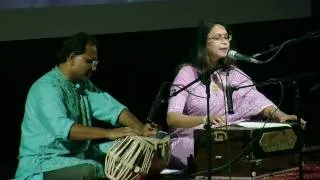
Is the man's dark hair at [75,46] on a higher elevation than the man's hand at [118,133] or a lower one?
higher

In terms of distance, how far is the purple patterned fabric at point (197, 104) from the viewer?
4547 mm

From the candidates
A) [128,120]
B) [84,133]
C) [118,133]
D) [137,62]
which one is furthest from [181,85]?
[137,62]

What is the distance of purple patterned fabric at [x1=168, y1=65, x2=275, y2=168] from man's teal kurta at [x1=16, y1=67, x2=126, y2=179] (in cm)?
76

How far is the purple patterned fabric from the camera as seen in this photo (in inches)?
179

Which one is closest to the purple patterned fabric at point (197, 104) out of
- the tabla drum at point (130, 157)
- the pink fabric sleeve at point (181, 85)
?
the pink fabric sleeve at point (181, 85)

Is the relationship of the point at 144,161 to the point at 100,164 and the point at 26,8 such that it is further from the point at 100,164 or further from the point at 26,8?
the point at 26,8

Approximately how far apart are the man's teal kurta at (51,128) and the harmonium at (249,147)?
0.78 m

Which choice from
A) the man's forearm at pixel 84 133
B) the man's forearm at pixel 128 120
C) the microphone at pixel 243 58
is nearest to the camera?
the microphone at pixel 243 58

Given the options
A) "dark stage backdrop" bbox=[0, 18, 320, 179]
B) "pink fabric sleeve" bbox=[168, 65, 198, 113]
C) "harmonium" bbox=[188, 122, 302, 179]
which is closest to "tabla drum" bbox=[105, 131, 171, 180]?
"harmonium" bbox=[188, 122, 302, 179]

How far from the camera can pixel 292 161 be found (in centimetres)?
419

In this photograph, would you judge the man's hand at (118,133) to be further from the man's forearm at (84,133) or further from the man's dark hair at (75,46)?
the man's dark hair at (75,46)

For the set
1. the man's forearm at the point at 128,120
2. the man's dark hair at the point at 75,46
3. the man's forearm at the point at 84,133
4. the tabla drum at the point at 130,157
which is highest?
the man's dark hair at the point at 75,46

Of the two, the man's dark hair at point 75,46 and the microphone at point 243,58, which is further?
the man's dark hair at point 75,46

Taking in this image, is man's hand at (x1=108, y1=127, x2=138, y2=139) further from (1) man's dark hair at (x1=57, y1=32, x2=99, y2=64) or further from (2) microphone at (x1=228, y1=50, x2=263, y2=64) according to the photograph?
(2) microphone at (x1=228, y1=50, x2=263, y2=64)
